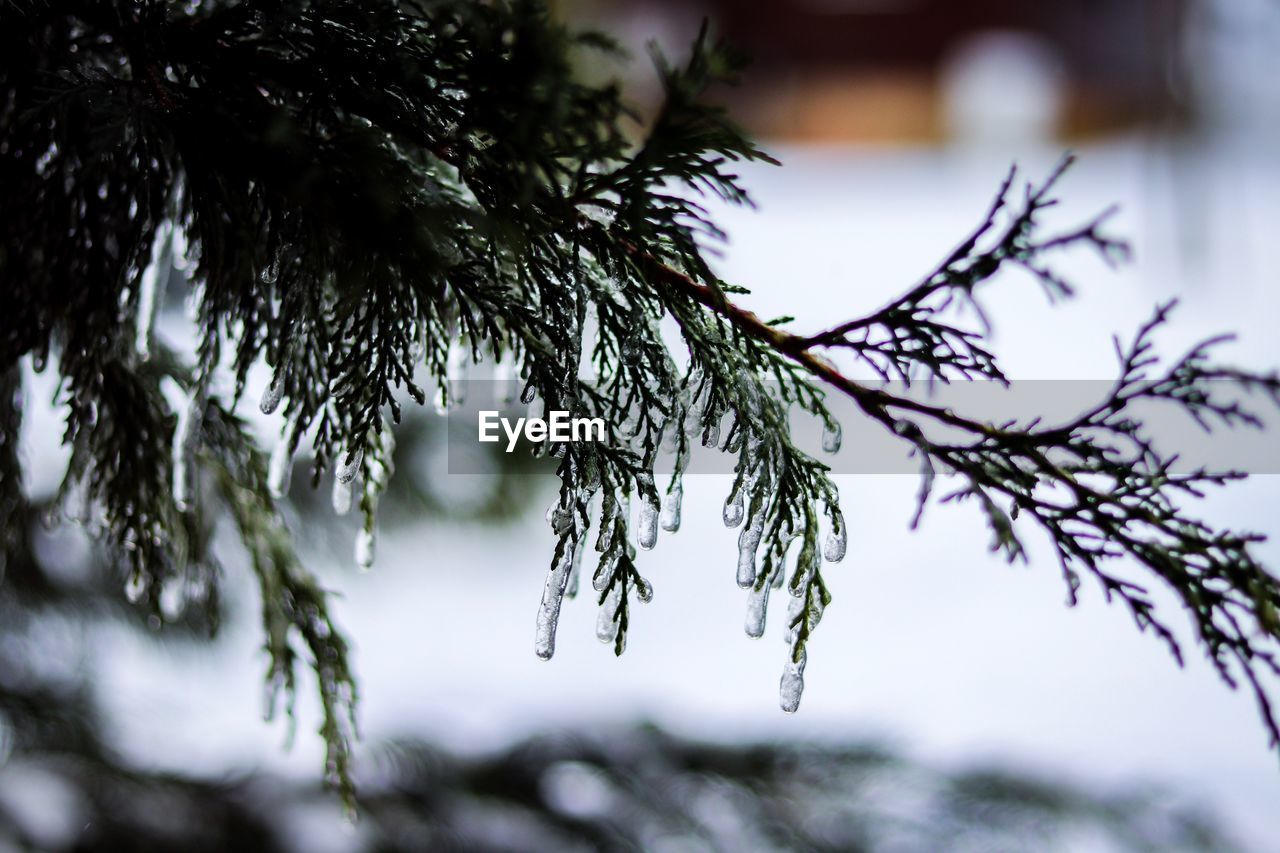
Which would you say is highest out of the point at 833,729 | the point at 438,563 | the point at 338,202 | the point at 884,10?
the point at 884,10

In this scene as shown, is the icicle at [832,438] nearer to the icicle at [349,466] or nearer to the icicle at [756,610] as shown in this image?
the icicle at [756,610]

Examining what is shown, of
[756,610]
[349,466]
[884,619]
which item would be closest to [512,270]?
[349,466]

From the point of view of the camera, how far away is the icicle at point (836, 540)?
819 mm

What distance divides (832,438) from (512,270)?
292 mm

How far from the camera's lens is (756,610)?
85 centimetres

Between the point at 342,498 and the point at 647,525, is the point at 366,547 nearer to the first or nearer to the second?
the point at 342,498

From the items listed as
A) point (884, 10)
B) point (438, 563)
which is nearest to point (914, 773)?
point (438, 563)

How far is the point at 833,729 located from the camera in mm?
2232

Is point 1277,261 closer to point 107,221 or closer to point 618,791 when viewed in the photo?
point 618,791

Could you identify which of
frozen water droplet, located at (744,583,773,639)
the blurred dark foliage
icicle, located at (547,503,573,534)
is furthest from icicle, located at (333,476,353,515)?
the blurred dark foliage

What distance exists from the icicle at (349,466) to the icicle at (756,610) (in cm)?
31

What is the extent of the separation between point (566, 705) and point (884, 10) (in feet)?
17.1

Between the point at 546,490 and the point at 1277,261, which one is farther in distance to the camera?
the point at 1277,261

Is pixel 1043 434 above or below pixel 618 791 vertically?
above
